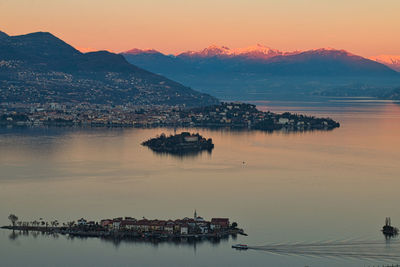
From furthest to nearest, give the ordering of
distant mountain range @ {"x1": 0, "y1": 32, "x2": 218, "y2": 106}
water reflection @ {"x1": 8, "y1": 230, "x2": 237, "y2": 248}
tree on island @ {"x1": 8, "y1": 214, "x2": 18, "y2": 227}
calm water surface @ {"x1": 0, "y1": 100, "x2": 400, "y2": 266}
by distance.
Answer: distant mountain range @ {"x1": 0, "y1": 32, "x2": 218, "y2": 106}
tree on island @ {"x1": 8, "y1": 214, "x2": 18, "y2": 227}
water reflection @ {"x1": 8, "y1": 230, "x2": 237, "y2": 248}
calm water surface @ {"x1": 0, "y1": 100, "x2": 400, "y2": 266}

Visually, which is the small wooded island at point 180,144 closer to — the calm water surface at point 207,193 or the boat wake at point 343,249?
Answer: the calm water surface at point 207,193

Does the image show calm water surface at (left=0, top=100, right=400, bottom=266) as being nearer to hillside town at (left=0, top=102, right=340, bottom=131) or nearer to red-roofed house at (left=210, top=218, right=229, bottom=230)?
red-roofed house at (left=210, top=218, right=229, bottom=230)

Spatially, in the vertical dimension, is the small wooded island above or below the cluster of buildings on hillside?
above

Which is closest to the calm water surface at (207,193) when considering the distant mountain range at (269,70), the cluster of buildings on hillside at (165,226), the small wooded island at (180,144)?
the cluster of buildings on hillside at (165,226)

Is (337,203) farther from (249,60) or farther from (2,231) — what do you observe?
(249,60)

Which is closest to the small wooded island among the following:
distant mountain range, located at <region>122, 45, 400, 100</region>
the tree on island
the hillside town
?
the hillside town

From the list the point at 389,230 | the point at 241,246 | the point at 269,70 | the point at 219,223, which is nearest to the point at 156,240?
the point at 219,223

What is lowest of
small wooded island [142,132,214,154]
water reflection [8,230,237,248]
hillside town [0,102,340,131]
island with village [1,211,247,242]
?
water reflection [8,230,237,248]

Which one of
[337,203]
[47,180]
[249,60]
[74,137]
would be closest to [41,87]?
[74,137]
